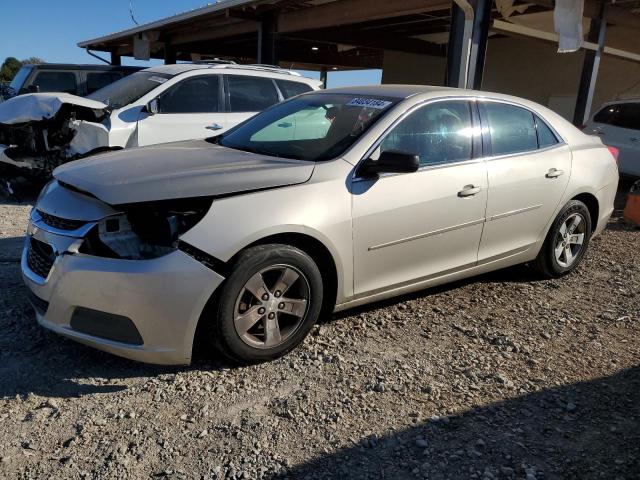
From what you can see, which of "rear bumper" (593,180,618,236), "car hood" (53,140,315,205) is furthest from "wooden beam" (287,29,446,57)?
"car hood" (53,140,315,205)

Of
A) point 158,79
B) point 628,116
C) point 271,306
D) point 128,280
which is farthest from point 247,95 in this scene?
point 628,116

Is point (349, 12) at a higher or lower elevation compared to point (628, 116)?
higher

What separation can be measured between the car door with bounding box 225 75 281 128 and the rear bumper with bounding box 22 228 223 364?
15.6 ft

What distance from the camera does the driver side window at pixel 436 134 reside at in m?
3.76

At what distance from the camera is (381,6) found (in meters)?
10.4

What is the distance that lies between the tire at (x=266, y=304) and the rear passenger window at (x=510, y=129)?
6.27ft

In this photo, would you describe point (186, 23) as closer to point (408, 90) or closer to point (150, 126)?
point (150, 126)

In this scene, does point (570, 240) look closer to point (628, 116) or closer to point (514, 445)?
point (514, 445)

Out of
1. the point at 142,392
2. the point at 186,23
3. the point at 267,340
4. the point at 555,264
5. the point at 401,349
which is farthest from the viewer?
the point at 186,23

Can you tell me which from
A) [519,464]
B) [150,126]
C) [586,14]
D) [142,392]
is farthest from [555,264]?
[586,14]

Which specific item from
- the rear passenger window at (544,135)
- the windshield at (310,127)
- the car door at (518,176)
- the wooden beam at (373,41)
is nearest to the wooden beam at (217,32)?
the wooden beam at (373,41)

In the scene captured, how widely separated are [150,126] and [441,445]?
5.58 meters

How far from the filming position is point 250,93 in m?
7.53

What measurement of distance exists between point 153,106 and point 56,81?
418 centimetres
